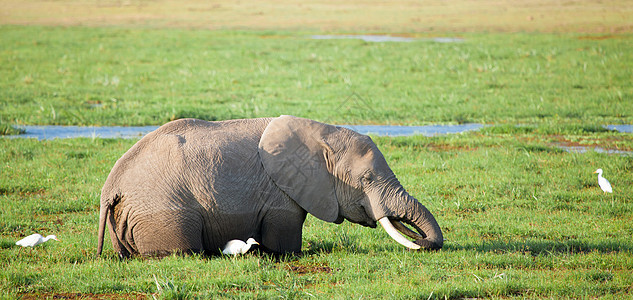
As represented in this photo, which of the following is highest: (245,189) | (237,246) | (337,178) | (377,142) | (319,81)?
(319,81)

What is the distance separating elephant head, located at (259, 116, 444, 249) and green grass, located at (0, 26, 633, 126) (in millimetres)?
9241

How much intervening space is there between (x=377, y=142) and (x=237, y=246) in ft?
24.0

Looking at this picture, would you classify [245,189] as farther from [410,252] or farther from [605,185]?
[605,185]

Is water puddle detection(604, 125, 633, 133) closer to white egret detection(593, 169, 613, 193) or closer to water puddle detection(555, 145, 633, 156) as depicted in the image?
water puddle detection(555, 145, 633, 156)

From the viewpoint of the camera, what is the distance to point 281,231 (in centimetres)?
679

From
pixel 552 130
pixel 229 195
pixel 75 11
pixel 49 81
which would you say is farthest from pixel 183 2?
pixel 229 195

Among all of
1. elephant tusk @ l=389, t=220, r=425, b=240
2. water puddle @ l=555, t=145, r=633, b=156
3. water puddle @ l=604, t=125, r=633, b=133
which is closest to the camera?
elephant tusk @ l=389, t=220, r=425, b=240

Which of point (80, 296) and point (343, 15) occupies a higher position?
point (343, 15)

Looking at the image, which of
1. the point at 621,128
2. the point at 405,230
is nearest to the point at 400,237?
the point at 405,230

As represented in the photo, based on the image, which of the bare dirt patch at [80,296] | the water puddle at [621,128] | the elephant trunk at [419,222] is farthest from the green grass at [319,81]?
the bare dirt patch at [80,296]

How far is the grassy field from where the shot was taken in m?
6.16

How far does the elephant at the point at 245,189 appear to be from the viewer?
647 cm

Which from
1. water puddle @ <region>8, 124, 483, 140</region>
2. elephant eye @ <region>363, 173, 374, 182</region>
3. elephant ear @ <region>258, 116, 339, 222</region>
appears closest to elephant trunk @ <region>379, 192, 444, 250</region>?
elephant eye @ <region>363, 173, 374, 182</region>

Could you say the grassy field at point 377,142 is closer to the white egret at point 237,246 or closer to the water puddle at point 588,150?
the white egret at point 237,246
